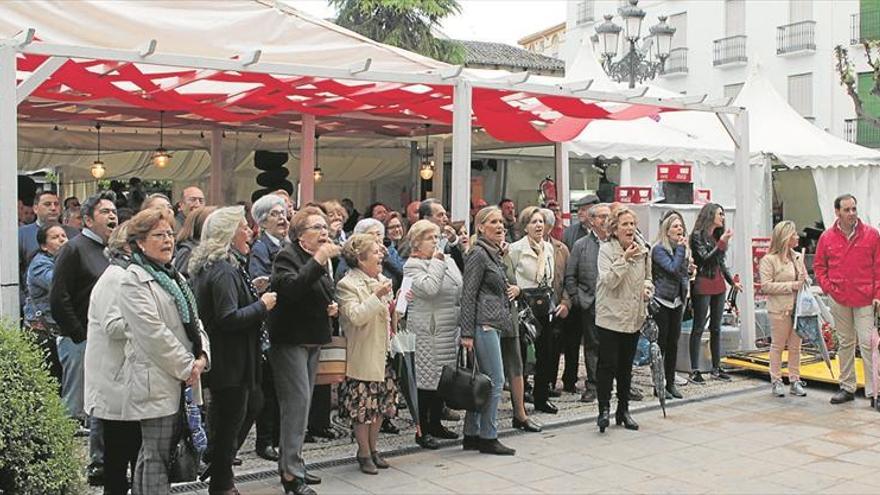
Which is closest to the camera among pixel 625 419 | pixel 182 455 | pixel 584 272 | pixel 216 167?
pixel 182 455

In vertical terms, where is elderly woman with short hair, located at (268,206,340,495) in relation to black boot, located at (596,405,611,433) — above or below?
above

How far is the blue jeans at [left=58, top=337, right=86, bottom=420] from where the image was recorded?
21.1 ft

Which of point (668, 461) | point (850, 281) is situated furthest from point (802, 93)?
point (668, 461)

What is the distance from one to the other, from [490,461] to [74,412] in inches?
117

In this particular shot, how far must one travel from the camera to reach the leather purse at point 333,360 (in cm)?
597

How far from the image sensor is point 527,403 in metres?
8.43

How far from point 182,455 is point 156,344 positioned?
2.34ft

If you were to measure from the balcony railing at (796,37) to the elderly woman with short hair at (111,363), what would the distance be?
99.5 feet

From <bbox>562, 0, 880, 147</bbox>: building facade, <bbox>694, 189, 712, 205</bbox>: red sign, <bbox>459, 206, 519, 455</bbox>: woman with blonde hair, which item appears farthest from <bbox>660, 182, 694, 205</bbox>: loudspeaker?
<bbox>562, 0, 880, 147</bbox>: building facade

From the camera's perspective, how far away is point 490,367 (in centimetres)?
670

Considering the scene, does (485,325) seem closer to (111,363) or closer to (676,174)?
(111,363)

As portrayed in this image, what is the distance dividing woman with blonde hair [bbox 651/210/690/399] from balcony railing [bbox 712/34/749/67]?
2703 centimetres

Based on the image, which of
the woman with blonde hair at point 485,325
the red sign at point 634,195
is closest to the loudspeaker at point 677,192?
the red sign at point 634,195

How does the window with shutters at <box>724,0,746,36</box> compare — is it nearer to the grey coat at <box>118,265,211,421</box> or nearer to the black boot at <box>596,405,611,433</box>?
the black boot at <box>596,405,611,433</box>
